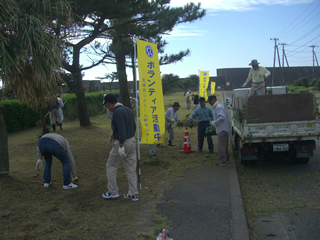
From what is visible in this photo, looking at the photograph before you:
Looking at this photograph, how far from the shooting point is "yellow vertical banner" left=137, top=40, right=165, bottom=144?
656 cm

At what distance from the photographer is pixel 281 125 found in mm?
7355

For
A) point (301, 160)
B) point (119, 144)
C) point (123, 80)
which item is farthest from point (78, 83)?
point (301, 160)

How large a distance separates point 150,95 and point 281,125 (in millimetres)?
3252

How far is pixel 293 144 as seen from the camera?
24.8 feet

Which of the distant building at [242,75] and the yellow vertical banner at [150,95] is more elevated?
the distant building at [242,75]

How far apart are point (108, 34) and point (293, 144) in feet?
31.9

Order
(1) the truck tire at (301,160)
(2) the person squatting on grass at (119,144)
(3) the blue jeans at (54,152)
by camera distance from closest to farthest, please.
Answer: (2) the person squatting on grass at (119,144), (3) the blue jeans at (54,152), (1) the truck tire at (301,160)

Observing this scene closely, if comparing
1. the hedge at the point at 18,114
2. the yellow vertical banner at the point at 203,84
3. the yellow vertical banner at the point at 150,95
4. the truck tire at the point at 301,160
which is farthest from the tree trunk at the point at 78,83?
the yellow vertical banner at the point at 203,84

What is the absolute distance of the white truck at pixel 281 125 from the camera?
732 centimetres

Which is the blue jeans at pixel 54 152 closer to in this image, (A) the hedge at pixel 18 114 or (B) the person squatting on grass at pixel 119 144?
(B) the person squatting on grass at pixel 119 144

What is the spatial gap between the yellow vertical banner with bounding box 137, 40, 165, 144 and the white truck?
83.6 inches

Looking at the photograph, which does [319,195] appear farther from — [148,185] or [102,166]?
[102,166]

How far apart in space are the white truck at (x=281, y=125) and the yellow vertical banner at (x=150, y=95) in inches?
83.6

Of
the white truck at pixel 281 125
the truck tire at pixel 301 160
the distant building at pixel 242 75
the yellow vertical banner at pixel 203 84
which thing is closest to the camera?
the white truck at pixel 281 125
